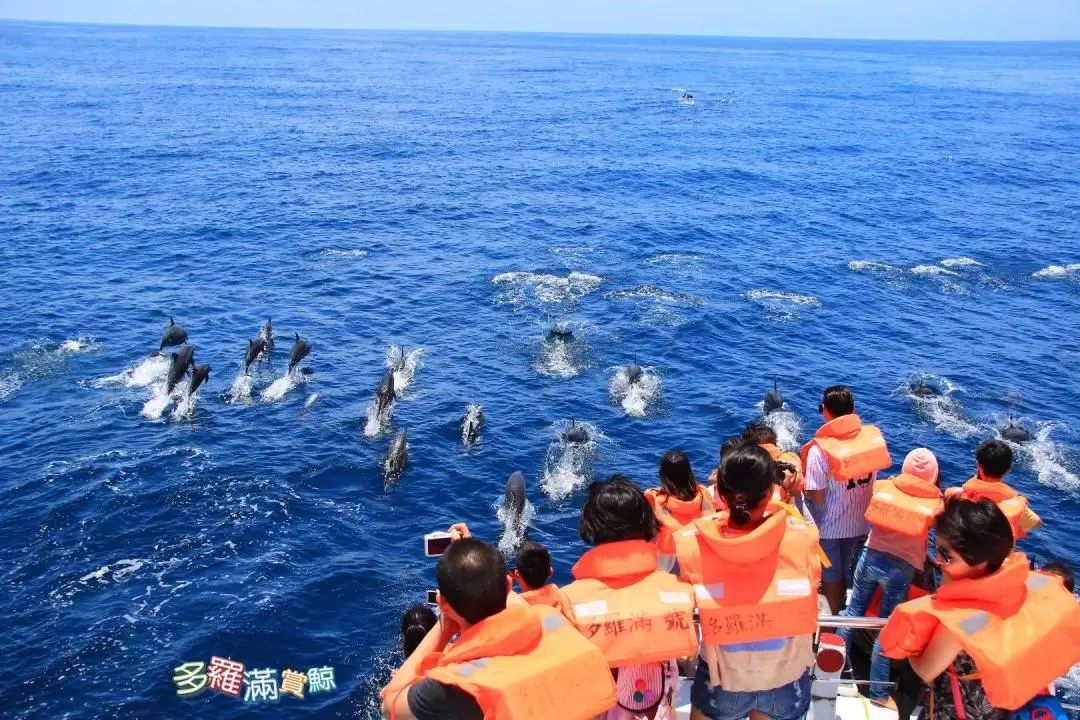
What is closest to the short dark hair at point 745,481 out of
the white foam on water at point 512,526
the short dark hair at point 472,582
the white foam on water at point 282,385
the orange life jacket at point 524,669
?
the orange life jacket at point 524,669

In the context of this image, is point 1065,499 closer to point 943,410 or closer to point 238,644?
point 943,410

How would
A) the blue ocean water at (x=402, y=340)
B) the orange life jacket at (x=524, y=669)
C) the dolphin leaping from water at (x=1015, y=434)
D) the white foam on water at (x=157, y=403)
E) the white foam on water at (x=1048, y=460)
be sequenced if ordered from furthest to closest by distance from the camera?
the white foam on water at (x=157, y=403)
the dolphin leaping from water at (x=1015, y=434)
the white foam on water at (x=1048, y=460)
the blue ocean water at (x=402, y=340)
the orange life jacket at (x=524, y=669)

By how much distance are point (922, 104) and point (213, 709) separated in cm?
13770

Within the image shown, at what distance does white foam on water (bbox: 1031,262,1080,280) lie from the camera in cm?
4591

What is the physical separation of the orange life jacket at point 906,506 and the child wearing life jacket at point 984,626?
3200 millimetres

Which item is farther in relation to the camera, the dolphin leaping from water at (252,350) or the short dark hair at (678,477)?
the dolphin leaping from water at (252,350)

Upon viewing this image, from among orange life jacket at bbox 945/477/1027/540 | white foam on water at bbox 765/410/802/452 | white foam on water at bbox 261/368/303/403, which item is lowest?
white foam on water at bbox 261/368/303/403

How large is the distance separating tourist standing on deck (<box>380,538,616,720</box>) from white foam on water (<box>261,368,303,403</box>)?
83.5ft

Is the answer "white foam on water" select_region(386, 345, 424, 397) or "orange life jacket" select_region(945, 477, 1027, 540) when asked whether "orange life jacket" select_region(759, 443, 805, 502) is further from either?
"white foam on water" select_region(386, 345, 424, 397)

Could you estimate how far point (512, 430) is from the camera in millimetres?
28391

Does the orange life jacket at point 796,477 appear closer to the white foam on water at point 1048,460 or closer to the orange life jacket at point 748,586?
the orange life jacket at point 748,586

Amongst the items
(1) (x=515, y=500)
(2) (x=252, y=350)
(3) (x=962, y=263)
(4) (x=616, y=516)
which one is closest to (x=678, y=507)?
(4) (x=616, y=516)

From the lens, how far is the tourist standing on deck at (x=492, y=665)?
583 centimetres

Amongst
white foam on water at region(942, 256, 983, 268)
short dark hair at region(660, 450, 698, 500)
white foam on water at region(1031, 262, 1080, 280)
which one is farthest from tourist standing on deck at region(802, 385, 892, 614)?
white foam on water at region(1031, 262, 1080, 280)
